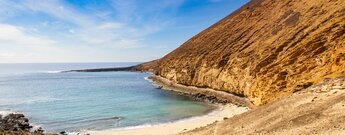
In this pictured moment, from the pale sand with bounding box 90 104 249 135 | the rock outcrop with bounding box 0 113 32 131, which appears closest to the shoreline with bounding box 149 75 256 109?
the pale sand with bounding box 90 104 249 135

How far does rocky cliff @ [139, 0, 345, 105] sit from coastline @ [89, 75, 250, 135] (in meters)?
1.25

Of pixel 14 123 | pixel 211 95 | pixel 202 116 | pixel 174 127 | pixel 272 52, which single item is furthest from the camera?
pixel 211 95

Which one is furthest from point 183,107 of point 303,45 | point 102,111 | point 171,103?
point 303,45

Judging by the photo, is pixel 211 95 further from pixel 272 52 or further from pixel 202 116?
pixel 272 52

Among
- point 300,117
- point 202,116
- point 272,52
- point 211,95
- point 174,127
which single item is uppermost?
point 272,52

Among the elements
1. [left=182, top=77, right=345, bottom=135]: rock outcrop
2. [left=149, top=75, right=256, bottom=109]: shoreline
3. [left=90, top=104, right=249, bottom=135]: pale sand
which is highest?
[left=182, top=77, right=345, bottom=135]: rock outcrop

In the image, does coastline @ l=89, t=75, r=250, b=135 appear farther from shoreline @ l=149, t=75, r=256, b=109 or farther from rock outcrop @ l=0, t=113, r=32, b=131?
rock outcrop @ l=0, t=113, r=32, b=131

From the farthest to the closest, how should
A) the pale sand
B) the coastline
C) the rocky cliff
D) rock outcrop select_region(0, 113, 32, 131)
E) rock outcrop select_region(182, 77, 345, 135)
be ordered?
rock outcrop select_region(0, 113, 32, 131) < the coastline < the rocky cliff < the pale sand < rock outcrop select_region(182, 77, 345, 135)

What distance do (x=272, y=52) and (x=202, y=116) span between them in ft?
36.6

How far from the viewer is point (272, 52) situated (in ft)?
127

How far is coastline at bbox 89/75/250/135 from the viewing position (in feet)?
98.5

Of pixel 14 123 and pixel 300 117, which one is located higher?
pixel 300 117

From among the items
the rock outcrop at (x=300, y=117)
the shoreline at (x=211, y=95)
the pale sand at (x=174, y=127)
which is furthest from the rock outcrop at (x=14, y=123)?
the shoreline at (x=211, y=95)

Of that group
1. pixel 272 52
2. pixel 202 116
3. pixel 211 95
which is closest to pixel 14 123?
pixel 202 116
